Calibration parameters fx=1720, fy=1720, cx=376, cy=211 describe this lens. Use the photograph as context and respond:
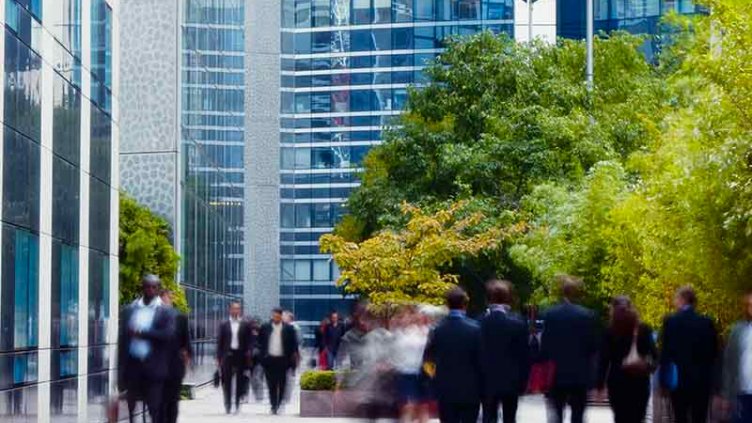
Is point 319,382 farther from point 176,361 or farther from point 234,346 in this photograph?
point 176,361

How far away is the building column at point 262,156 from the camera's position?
81.4 meters

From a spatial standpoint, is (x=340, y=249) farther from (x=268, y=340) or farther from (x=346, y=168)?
(x=346, y=168)

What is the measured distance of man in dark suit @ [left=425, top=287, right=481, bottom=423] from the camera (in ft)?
52.2

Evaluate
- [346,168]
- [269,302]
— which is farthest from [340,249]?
Answer: [346,168]

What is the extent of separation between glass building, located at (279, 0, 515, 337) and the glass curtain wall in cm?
4953

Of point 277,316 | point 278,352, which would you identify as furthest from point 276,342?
point 277,316

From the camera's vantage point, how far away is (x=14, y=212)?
72.1 feet

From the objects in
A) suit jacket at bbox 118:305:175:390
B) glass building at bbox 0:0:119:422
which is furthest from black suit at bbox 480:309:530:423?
glass building at bbox 0:0:119:422

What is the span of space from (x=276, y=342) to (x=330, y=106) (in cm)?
8363

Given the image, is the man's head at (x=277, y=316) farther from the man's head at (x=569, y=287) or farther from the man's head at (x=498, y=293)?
the man's head at (x=569, y=287)

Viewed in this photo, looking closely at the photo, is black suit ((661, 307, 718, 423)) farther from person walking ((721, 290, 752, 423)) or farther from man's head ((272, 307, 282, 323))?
man's head ((272, 307, 282, 323))

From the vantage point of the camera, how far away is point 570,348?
1664 centimetres

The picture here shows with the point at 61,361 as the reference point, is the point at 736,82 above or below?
above

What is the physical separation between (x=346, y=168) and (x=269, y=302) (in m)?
32.3
